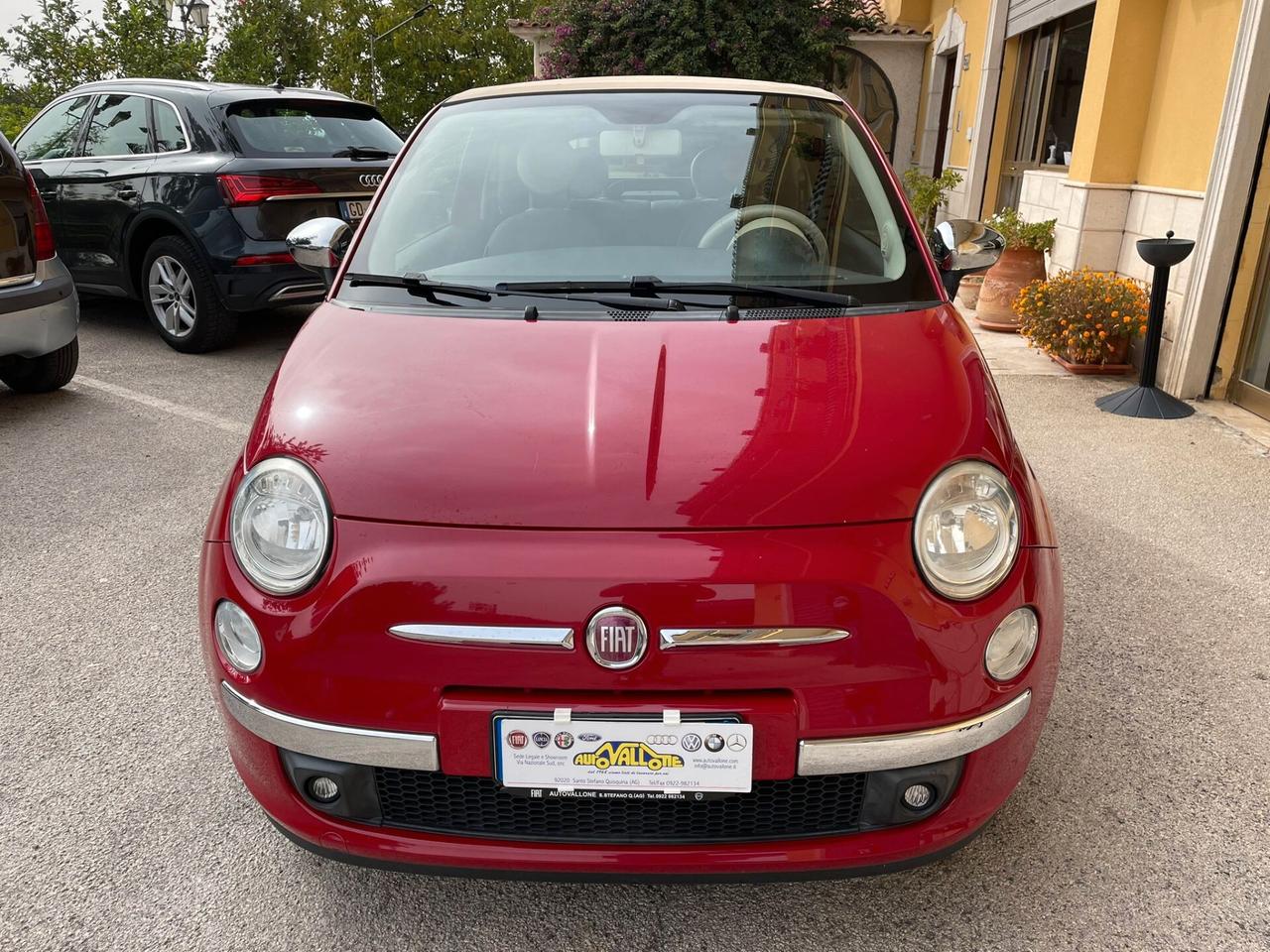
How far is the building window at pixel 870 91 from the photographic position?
14352mm

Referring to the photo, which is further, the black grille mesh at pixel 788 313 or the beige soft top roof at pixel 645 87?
the beige soft top roof at pixel 645 87

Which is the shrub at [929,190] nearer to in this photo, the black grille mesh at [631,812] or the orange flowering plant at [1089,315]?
the orange flowering plant at [1089,315]

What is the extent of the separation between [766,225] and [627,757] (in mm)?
1446

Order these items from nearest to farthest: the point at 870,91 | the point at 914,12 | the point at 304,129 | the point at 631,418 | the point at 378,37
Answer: the point at 631,418, the point at 304,129, the point at 914,12, the point at 870,91, the point at 378,37

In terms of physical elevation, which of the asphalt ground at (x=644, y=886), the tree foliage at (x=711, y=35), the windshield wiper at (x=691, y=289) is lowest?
the asphalt ground at (x=644, y=886)

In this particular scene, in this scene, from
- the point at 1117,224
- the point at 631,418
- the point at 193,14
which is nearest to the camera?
the point at 631,418

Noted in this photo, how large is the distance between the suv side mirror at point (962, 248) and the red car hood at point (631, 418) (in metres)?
0.94

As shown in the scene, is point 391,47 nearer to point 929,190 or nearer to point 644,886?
point 929,190

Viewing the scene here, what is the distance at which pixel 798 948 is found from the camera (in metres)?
1.85

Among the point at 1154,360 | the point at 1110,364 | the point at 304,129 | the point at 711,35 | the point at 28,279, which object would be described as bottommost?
the point at 1110,364

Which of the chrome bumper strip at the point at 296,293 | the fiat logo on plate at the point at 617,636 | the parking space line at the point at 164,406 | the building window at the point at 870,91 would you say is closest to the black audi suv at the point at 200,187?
the chrome bumper strip at the point at 296,293

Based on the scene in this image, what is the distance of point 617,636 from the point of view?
1.56m

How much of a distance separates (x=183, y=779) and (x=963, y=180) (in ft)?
33.6

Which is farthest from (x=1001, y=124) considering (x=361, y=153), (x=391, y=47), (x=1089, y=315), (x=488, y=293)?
(x=391, y=47)
